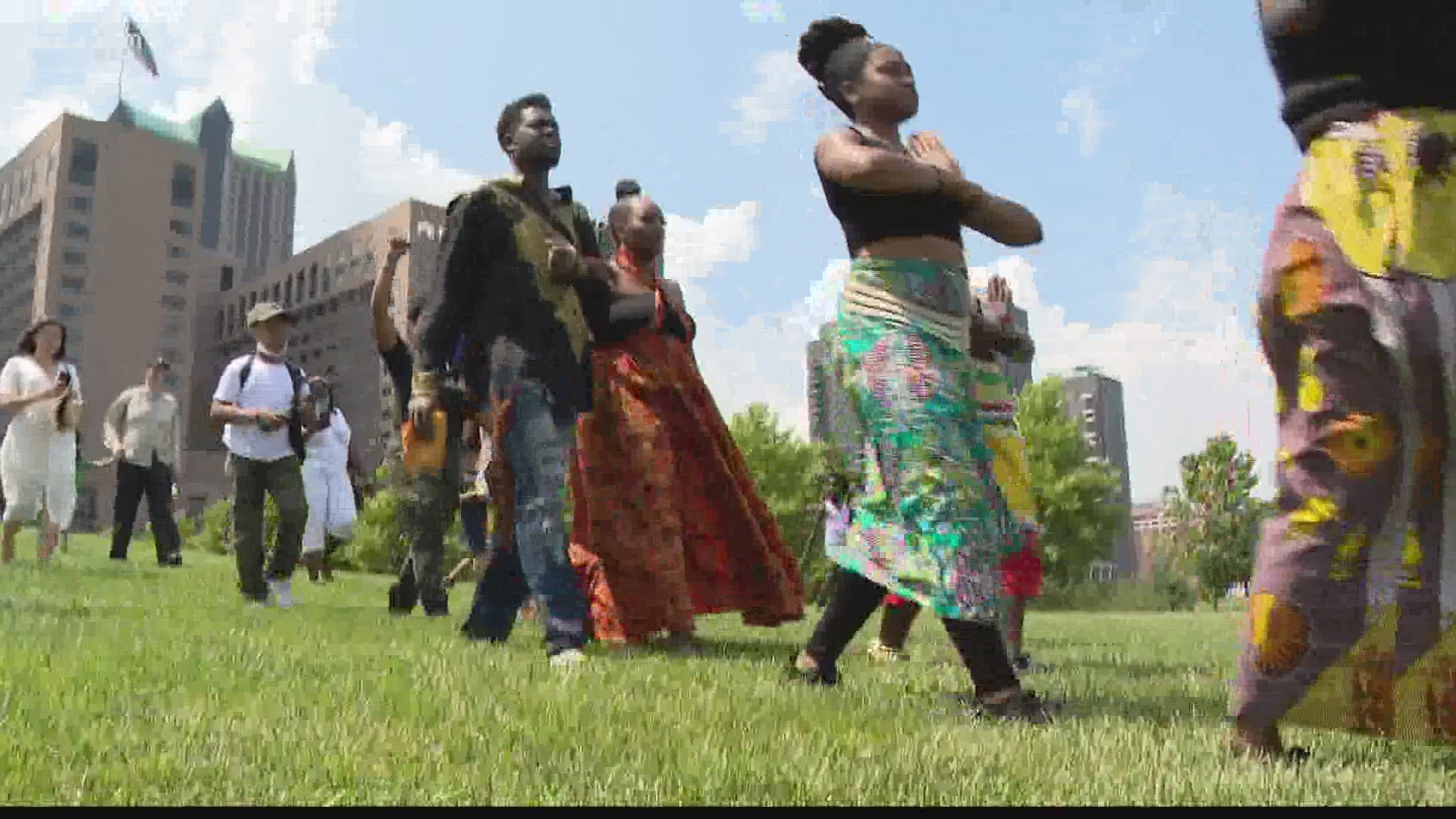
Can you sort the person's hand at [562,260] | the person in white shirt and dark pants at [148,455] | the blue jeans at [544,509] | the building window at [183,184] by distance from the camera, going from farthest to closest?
the building window at [183,184] → the person in white shirt and dark pants at [148,455] → the person's hand at [562,260] → the blue jeans at [544,509]

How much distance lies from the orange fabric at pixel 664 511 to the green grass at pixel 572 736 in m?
0.53

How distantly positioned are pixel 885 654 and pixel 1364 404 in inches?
120

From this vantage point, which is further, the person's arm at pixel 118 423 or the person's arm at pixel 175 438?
the person's arm at pixel 175 438

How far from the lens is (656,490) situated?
17.0 feet

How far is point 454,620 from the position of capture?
666 centimetres

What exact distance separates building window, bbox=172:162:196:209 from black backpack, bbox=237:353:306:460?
10003cm

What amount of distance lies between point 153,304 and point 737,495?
10497cm

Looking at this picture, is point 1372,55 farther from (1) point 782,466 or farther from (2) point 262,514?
(1) point 782,466

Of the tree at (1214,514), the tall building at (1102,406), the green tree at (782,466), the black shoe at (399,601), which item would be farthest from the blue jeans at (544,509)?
the tall building at (1102,406)

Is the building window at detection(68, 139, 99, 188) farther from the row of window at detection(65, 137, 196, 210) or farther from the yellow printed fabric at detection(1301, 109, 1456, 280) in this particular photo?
the yellow printed fabric at detection(1301, 109, 1456, 280)

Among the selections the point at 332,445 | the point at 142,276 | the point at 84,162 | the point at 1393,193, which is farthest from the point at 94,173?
the point at 1393,193

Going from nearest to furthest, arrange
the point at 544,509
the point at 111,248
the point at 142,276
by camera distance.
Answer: the point at 544,509, the point at 111,248, the point at 142,276

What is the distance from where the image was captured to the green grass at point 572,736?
2.06 m

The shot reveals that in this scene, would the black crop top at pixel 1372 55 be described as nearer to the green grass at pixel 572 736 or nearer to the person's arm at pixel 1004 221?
the person's arm at pixel 1004 221
